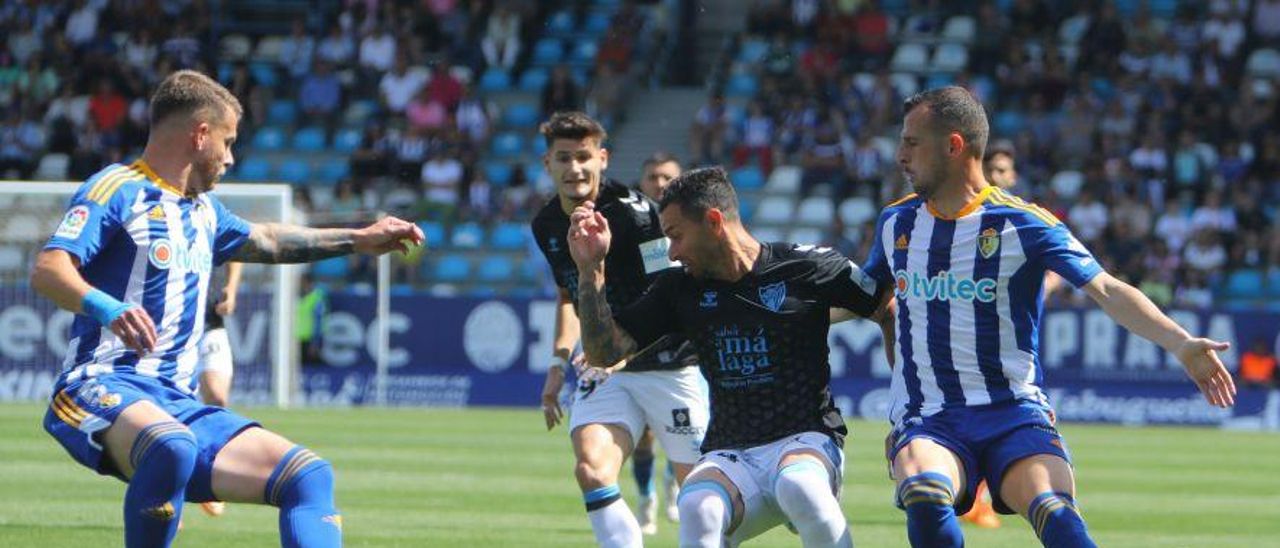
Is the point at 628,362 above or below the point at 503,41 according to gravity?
below

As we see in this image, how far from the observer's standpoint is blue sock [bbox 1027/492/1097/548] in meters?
6.89

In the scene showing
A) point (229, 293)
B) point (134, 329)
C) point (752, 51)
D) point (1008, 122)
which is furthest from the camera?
point (752, 51)

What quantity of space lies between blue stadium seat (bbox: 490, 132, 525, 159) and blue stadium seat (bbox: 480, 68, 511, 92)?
126cm

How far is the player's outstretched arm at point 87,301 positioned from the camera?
6520 millimetres

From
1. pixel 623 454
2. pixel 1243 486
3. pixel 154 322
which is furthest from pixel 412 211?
pixel 154 322

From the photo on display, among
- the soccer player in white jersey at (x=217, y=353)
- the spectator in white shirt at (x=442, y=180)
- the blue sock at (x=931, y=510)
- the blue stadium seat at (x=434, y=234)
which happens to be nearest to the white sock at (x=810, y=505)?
the blue sock at (x=931, y=510)

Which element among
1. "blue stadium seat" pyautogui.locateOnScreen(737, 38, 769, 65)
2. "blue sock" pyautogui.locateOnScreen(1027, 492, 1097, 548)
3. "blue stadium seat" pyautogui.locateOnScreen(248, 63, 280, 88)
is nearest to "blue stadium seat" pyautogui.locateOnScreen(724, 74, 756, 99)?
"blue stadium seat" pyautogui.locateOnScreen(737, 38, 769, 65)

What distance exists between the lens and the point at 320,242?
7.86 meters

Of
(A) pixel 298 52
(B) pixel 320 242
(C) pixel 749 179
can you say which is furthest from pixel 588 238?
(A) pixel 298 52

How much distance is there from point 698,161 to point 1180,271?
731 centimetres

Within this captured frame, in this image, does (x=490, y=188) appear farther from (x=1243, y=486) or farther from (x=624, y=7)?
(x=1243, y=486)

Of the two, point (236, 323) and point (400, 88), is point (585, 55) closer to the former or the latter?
point (400, 88)

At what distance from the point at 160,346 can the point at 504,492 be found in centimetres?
688

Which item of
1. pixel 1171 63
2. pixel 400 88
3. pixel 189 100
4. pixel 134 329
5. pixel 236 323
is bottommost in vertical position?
pixel 236 323
